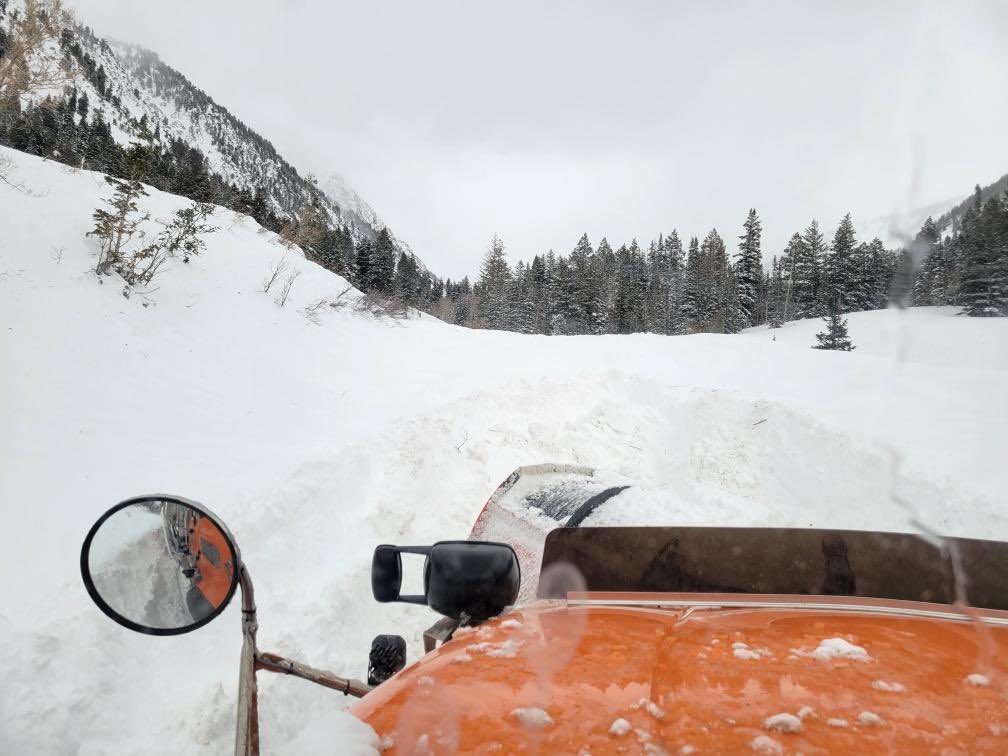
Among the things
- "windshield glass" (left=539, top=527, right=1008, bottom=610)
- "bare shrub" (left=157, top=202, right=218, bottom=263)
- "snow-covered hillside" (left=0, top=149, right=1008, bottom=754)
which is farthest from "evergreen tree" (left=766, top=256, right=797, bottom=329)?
"windshield glass" (left=539, top=527, right=1008, bottom=610)

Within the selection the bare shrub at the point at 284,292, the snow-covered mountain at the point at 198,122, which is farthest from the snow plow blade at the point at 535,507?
the snow-covered mountain at the point at 198,122

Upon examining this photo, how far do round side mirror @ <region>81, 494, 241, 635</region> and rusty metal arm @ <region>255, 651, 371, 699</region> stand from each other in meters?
0.19

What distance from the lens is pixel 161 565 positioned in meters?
1.45

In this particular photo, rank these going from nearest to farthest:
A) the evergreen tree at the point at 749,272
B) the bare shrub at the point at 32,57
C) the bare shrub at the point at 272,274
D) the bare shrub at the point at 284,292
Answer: the bare shrub at the point at 32,57, the bare shrub at the point at 284,292, the bare shrub at the point at 272,274, the evergreen tree at the point at 749,272

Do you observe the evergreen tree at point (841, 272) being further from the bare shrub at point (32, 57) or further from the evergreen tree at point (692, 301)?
the evergreen tree at point (692, 301)

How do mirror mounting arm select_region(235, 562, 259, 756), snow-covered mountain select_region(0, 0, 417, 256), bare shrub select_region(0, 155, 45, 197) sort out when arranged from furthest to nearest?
snow-covered mountain select_region(0, 0, 417, 256) → bare shrub select_region(0, 155, 45, 197) → mirror mounting arm select_region(235, 562, 259, 756)

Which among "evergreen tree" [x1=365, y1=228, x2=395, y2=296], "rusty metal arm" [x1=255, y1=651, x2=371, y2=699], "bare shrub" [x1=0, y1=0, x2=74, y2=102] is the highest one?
"evergreen tree" [x1=365, y1=228, x2=395, y2=296]

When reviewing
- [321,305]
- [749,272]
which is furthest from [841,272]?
[749,272]

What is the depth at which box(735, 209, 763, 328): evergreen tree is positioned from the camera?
45.6 m

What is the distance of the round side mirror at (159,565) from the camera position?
1379mm

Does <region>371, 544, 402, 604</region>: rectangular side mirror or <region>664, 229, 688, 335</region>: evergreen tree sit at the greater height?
<region>664, 229, 688, 335</region>: evergreen tree

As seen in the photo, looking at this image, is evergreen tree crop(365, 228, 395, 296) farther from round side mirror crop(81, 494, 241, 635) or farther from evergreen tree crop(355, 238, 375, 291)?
round side mirror crop(81, 494, 241, 635)

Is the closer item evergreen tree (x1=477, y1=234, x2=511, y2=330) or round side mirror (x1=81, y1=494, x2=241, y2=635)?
round side mirror (x1=81, y1=494, x2=241, y2=635)

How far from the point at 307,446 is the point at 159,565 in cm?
543
